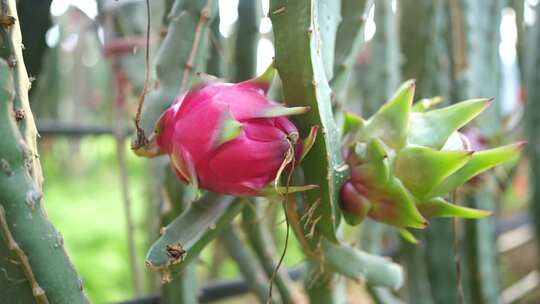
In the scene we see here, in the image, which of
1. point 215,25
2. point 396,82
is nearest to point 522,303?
point 396,82

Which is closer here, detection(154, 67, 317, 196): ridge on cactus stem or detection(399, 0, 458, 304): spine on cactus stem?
detection(154, 67, 317, 196): ridge on cactus stem

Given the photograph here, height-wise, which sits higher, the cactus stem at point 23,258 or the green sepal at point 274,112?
the green sepal at point 274,112

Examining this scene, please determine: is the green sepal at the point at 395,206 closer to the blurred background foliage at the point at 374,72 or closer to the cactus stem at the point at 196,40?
the blurred background foliage at the point at 374,72

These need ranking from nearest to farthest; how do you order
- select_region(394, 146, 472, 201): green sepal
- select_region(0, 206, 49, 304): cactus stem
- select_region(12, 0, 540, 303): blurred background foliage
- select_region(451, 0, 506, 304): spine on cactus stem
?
select_region(0, 206, 49, 304): cactus stem, select_region(394, 146, 472, 201): green sepal, select_region(12, 0, 540, 303): blurred background foliage, select_region(451, 0, 506, 304): spine on cactus stem

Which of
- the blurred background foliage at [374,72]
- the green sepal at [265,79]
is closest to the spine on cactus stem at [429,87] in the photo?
the blurred background foliage at [374,72]

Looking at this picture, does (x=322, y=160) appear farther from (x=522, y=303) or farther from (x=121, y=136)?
(x=522, y=303)

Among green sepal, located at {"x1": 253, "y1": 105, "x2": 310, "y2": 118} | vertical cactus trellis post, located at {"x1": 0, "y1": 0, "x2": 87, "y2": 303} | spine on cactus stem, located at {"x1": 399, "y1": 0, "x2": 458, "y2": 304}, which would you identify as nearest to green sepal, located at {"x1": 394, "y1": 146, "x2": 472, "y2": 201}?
green sepal, located at {"x1": 253, "y1": 105, "x2": 310, "y2": 118}

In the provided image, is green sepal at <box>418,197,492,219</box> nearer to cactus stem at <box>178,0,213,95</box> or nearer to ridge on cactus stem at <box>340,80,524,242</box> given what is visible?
ridge on cactus stem at <box>340,80,524,242</box>

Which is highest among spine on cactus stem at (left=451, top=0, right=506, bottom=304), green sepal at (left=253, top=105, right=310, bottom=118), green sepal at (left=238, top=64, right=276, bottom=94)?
green sepal at (left=238, top=64, right=276, bottom=94)
